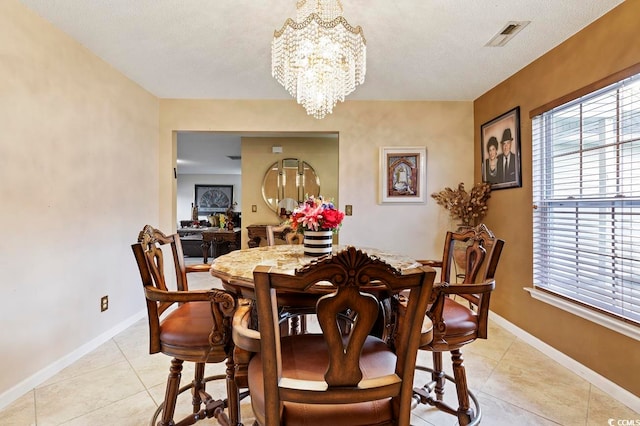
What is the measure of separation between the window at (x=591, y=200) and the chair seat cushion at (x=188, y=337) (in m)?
2.28

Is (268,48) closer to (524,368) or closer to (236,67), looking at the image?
(236,67)

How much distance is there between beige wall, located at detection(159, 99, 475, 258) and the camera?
3615 mm

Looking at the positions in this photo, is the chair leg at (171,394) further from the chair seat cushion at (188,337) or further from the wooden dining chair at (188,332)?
the chair seat cushion at (188,337)

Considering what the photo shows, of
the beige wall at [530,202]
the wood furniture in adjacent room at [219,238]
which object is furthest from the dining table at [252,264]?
the wood furniture in adjacent room at [219,238]

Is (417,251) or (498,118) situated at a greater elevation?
(498,118)

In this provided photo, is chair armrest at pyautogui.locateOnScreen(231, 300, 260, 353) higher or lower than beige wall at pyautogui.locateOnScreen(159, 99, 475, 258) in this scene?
lower

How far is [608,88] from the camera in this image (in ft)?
6.59

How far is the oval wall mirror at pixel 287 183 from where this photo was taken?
18.2 feet

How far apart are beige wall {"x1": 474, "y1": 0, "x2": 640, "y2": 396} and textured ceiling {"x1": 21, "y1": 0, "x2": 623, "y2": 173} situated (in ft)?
0.38

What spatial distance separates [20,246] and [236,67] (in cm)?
201

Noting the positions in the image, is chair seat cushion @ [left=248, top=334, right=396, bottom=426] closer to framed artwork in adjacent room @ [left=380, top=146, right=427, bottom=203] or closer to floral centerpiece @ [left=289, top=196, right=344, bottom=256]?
floral centerpiece @ [left=289, top=196, right=344, bottom=256]

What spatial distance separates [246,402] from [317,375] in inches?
42.2

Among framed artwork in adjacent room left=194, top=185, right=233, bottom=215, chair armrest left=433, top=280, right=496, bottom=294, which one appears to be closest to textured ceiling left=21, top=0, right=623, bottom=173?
chair armrest left=433, top=280, right=496, bottom=294

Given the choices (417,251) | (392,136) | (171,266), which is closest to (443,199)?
(417,251)
